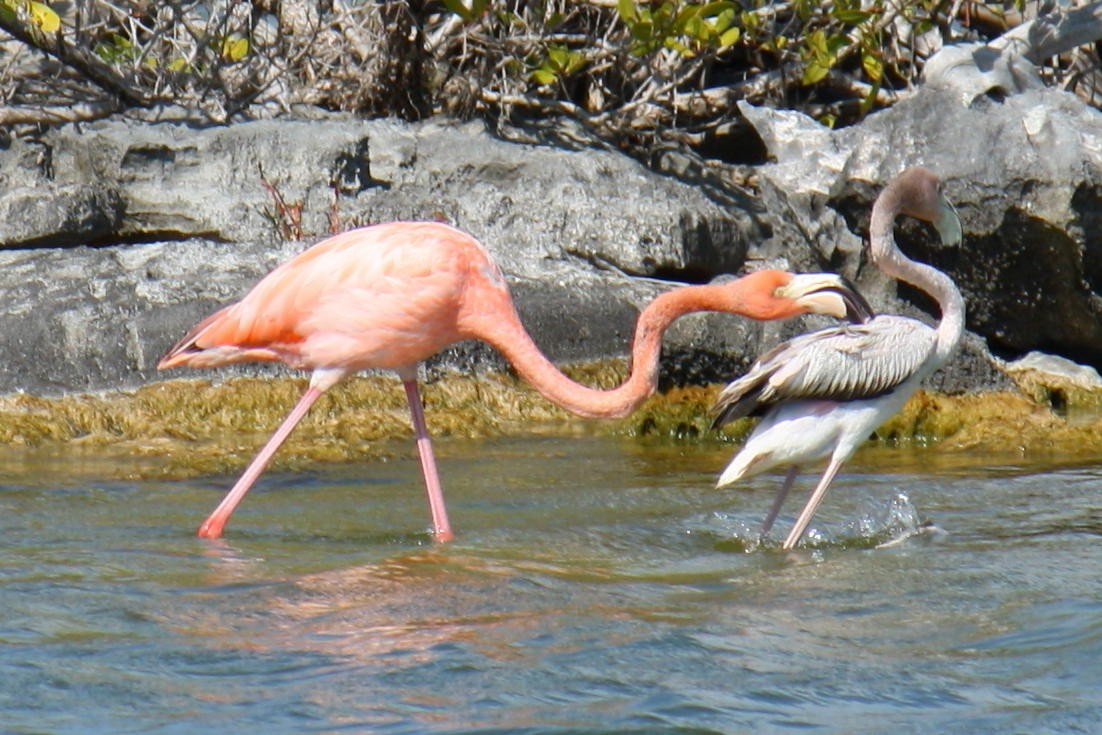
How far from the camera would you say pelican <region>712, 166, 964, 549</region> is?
628 centimetres

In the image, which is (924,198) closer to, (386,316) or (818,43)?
(386,316)

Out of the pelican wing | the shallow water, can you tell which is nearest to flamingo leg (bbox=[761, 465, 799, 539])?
the shallow water

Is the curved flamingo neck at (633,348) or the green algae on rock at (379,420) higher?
the curved flamingo neck at (633,348)

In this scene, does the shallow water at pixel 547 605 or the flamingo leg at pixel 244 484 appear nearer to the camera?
the shallow water at pixel 547 605

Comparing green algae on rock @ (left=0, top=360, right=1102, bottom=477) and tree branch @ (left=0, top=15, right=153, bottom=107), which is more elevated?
tree branch @ (left=0, top=15, right=153, bottom=107)

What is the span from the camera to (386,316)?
253 inches

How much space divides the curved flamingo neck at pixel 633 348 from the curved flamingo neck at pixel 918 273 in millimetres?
804

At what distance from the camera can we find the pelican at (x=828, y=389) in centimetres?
628

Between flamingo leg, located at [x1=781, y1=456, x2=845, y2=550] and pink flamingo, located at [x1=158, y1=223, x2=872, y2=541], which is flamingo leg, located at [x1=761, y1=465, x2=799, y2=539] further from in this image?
pink flamingo, located at [x1=158, y1=223, x2=872, y2=541]

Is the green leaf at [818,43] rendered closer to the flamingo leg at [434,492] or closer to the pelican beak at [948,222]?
the pelican beak at [948,222]

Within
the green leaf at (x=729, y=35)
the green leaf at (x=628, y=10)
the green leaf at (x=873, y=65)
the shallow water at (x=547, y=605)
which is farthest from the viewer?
the green leaf at (x=873, y=65)

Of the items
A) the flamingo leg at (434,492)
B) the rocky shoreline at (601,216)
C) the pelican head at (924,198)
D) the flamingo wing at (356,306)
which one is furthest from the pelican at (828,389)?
the rocky shoreline at (601,216)

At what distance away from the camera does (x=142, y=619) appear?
16.3ft

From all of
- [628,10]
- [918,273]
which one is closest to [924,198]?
[918,273]
